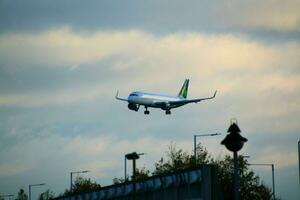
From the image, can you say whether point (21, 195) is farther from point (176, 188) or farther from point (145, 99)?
point (176, 188)

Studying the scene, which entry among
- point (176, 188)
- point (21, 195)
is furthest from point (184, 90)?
point (176, 188)

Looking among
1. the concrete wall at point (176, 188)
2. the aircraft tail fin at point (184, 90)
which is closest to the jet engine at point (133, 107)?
the aircraft tail fin at point (184, 90)

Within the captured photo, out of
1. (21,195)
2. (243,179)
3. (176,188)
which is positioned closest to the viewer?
(176,188)

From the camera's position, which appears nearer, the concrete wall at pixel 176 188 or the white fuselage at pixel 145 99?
the concrete wall at pixel 176 188

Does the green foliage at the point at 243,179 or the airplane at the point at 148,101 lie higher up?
the airplane at the point at 148,101

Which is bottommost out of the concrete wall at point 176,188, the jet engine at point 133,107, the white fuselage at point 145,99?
the concrete wall at point 176,188

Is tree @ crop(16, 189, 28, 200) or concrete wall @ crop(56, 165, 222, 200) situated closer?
concrete wall @ crop(56, 165, 222, 200)

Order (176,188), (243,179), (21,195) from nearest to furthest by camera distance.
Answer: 1. (176,188)
2. (243,179)
3. (21,195)

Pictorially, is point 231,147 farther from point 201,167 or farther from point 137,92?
point 137,92

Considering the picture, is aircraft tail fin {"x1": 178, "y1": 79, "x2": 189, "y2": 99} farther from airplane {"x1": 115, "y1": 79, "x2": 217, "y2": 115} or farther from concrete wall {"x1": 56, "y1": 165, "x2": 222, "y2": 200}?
concrete wall {"x1": 56, "y1": 165, "x2": 222, "y2": 200}

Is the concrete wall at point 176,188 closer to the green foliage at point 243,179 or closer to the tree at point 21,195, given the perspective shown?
the green foliage at point 243,179

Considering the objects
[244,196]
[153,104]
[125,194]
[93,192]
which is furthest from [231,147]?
[153,104]

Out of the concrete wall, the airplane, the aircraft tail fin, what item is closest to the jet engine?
the airplane

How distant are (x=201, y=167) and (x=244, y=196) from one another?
260 ft
